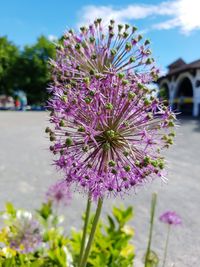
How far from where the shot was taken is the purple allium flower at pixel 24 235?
2781 millimetres

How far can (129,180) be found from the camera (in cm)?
142

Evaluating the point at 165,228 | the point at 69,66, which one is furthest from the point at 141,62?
the point at 165,228

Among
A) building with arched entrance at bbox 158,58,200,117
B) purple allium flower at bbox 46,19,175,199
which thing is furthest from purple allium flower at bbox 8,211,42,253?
A: building with arched entrance at bbox 158,58,200,117

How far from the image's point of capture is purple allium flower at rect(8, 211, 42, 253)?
2781mm

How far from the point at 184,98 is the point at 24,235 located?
5070 cm

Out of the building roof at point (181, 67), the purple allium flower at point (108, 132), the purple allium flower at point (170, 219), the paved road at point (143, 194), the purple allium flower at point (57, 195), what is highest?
the building roof at point (181, 67)

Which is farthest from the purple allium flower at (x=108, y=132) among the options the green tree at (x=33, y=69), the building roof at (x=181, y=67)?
the green tree at (x=33, y=69)

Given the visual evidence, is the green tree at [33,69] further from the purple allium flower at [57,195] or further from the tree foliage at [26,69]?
the purple allium flower at [57,195]

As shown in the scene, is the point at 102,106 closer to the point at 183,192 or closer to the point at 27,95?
the point at 183,192

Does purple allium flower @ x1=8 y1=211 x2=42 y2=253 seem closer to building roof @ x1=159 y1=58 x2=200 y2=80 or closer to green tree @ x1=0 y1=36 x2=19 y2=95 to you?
building roof @ x1=159 y1=58 x2=200 y2=80

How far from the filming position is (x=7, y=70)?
61.1 m

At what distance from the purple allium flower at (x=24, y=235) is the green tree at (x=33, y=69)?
5720 cm

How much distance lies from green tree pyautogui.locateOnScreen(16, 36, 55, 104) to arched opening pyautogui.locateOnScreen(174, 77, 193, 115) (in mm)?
19568

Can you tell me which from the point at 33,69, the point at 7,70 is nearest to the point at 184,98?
Answer: the point at 33,69
